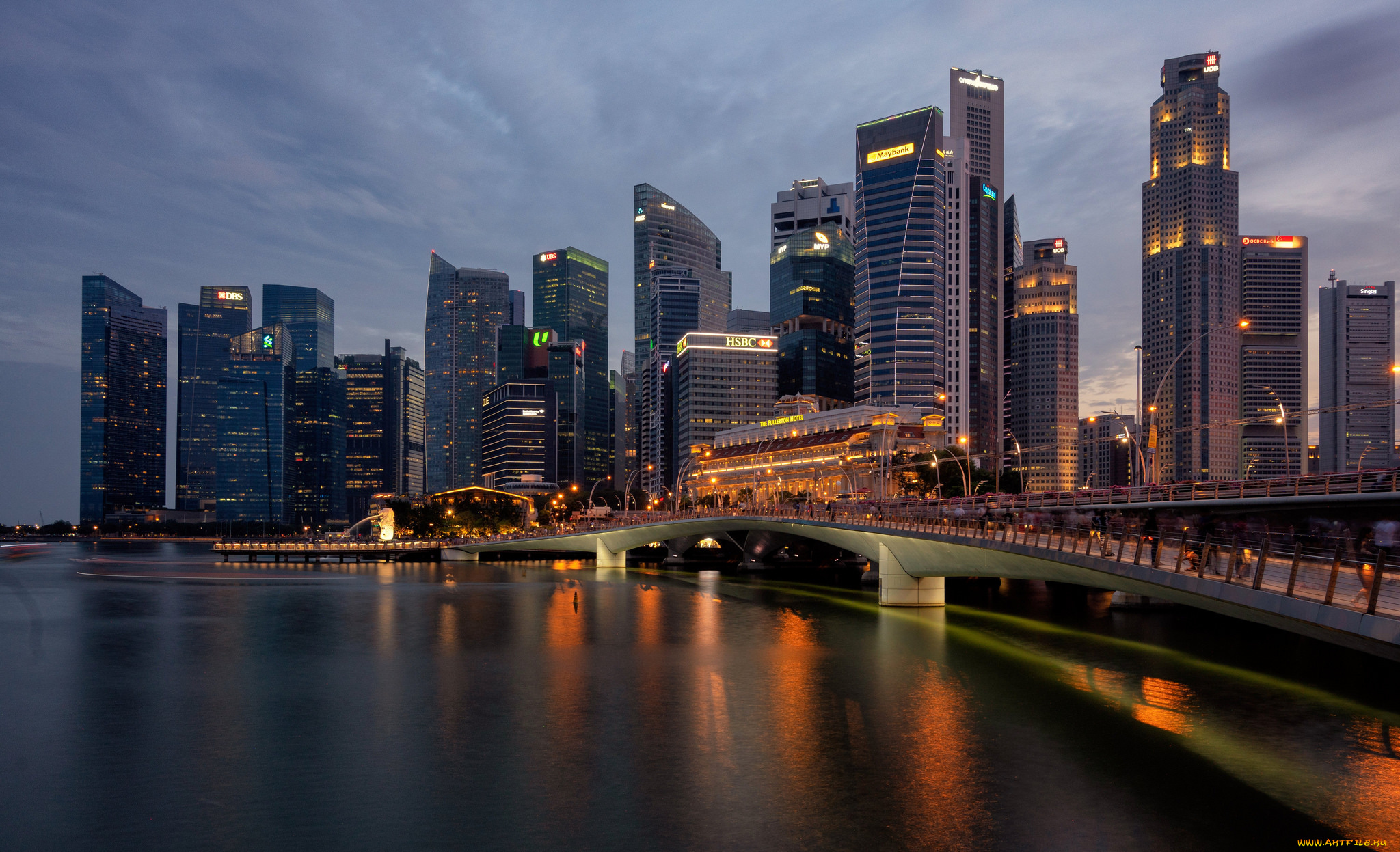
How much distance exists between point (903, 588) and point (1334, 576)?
1809 inches

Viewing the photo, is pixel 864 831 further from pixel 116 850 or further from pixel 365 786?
pixel 116 850

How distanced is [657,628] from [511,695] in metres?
22.4

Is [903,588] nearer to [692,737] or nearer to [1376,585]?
[692,737]

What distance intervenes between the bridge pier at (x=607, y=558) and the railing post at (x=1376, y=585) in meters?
107

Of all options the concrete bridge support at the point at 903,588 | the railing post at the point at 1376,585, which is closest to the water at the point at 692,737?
the railing post at the point at 1376,585

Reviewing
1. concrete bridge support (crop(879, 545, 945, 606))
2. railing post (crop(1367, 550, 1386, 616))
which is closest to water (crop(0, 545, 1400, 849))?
railing post (crop(1367, 550, 1386, 616))

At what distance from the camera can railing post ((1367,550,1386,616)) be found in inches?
795

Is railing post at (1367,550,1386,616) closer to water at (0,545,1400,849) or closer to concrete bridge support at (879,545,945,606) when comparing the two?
water at (0,545,1400,849)

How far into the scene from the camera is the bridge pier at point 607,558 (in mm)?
124250

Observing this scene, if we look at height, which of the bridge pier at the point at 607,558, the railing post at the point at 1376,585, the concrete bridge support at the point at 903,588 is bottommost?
the bridge pier at the point at 607,558

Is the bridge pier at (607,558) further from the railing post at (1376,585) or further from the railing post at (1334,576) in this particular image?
the railing post at (1376,585)

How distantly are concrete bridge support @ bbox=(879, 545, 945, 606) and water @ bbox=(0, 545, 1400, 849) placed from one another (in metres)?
6.03

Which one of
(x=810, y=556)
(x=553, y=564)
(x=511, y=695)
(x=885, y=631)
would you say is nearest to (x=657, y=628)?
(x=885, y=631)

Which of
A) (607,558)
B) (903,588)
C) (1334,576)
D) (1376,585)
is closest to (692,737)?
(1334,576)
